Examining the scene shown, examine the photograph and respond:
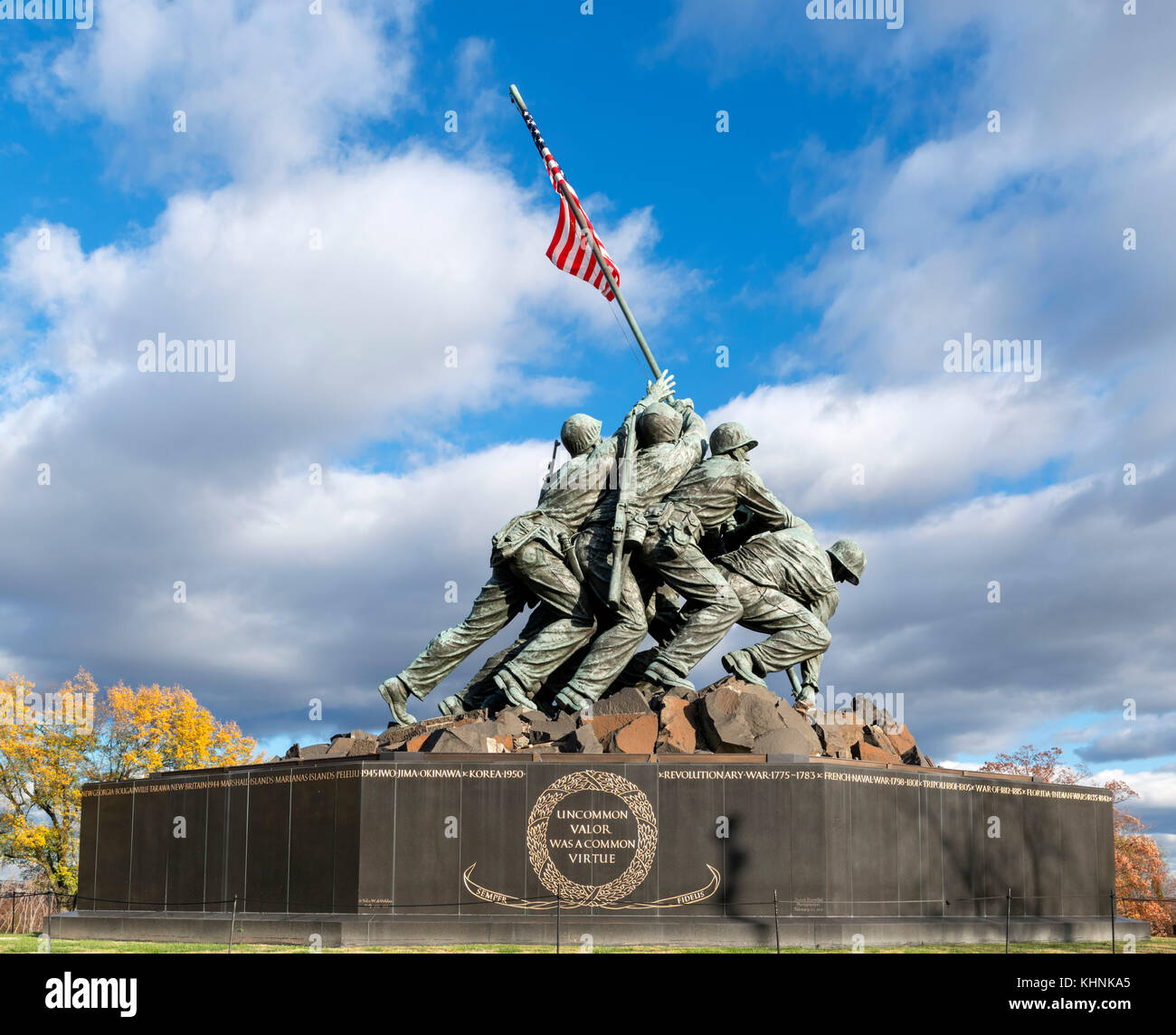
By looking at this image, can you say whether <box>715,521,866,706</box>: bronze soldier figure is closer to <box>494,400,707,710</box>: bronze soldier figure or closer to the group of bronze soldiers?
the group of bronze soldiers

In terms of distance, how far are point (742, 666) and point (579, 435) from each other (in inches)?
154

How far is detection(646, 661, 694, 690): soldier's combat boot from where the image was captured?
15.6 meters

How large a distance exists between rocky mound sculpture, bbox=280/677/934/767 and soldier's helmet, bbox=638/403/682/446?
11.3ft

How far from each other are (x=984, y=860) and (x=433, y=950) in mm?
6737

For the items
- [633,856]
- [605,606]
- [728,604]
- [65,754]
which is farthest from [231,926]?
[65,754]

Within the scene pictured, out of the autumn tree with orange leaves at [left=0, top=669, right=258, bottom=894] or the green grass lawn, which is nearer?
the green grass lawn

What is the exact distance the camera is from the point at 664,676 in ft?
51.3

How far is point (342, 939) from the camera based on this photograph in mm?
12297

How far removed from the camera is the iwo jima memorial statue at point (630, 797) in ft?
42.2

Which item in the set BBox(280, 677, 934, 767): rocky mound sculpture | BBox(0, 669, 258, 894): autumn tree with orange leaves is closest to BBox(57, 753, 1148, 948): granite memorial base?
BBox(280, 677, 934, 767): rocky mound sculpture

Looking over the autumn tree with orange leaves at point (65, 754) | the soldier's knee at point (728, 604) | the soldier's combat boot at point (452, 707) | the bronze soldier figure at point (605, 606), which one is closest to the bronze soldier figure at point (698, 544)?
the soldier's knee at point (728, 604)

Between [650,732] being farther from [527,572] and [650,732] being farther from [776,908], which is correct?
[527,572]

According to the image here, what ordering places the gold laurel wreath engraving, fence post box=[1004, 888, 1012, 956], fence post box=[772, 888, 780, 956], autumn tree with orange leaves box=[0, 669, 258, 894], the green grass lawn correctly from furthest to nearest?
autumn tree with orange leaves box=[0, 669, 258, 894] → fence post box=[1004, 888, 1012, 956] → the gold laurel wreath engraving → the green grass lawn → fence post box=[772, 888, 780, 956]

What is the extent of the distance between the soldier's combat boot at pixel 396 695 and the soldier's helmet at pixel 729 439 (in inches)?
207
